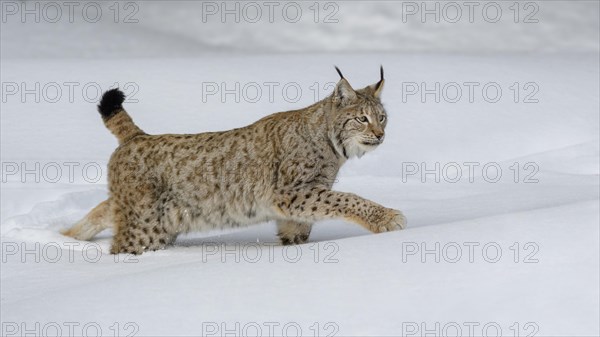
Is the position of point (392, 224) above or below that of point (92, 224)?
below

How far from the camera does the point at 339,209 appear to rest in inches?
269

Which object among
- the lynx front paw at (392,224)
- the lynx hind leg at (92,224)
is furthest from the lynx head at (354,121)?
the lynx hind leg at (92,224)

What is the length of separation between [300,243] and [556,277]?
227 cm

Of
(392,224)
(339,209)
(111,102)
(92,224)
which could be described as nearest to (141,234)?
(92,224)

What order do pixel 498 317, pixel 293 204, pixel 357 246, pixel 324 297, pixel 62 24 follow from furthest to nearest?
pixel 62 24 → pixel 293 204 → pixel 357 246 → pixel 324 297 → pixel 498 317

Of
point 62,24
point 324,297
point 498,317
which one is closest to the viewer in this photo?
point 498,317

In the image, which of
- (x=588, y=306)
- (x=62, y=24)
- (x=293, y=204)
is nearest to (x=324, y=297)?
(x=588, y=306)

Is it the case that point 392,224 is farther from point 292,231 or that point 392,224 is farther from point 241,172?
point 241,172

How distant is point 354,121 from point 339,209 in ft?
1.68

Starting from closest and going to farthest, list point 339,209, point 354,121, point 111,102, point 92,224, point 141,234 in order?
point 339,209, point 354,121, point 141,234, point 111,102, point 92,224

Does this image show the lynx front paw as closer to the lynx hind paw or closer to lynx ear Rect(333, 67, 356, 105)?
the lynx hind paw

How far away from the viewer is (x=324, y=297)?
211 inches

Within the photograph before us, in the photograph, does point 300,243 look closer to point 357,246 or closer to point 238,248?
point 238,248

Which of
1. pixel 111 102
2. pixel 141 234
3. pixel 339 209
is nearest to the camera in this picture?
pixel 339 209
